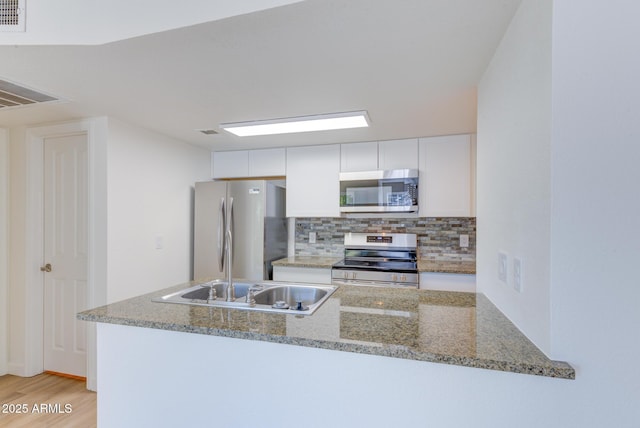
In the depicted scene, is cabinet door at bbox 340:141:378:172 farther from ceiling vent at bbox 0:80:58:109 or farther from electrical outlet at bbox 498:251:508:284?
ceiling vent at bbox 0:80:58:109

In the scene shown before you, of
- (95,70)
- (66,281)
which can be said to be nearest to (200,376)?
(95,70)

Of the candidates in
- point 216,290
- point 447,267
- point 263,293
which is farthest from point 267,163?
point 447,267

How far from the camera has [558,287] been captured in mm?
879

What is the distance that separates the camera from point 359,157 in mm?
3207

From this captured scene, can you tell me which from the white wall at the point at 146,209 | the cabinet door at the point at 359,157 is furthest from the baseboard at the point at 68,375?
the cabinet door at the point at 359,157

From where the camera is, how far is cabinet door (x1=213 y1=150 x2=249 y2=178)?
3551mm

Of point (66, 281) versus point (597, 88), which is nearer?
point (597, 88)

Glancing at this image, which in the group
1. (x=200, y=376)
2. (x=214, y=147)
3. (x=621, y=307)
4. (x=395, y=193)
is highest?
(x=214, y=147)

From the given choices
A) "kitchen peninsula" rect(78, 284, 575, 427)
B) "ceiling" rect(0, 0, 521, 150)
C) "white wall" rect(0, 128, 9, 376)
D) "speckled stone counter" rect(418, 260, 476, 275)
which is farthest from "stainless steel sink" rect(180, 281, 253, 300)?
"white wall" rect(0, 128, 9, 376)

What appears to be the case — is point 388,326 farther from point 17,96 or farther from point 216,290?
point 17,96

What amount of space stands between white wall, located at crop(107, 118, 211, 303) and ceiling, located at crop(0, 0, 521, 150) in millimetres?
357

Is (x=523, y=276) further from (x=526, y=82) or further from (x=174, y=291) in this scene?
(x=174, y=291)

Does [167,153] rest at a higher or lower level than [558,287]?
higher

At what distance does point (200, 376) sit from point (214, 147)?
2.69 meters
